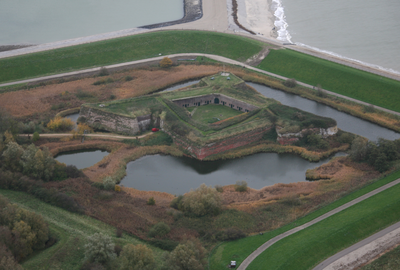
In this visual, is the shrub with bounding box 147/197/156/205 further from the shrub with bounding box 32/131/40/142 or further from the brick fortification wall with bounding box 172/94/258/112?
the brick fortification wall with bounding box 172/94/258/112

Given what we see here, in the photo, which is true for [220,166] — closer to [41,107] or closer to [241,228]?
[241,228]

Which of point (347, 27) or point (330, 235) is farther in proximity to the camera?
point (347, 27)

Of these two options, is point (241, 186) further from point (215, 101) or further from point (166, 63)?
point (166, 63)

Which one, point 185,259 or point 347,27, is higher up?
point 347,27

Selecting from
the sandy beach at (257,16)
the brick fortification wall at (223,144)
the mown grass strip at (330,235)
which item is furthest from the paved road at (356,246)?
the sandy beach at (257,16)

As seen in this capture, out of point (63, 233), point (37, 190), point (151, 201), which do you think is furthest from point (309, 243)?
point (37, 190)

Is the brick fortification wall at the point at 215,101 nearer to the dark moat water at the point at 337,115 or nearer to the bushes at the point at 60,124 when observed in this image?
the dark moat water at the point at 337,115
